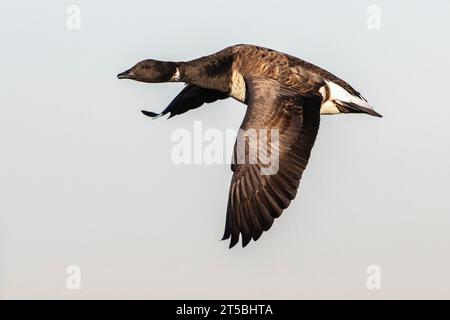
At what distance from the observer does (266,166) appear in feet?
63.5

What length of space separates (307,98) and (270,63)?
1057mm

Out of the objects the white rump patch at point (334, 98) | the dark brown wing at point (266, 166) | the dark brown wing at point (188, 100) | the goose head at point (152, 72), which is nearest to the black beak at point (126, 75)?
the goose head at point (152, 72)

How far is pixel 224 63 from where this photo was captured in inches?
862

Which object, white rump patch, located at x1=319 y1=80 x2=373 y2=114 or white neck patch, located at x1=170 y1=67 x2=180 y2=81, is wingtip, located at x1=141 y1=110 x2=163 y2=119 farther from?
→ white rump patch, located at x1=319 y1=80 x2=373 y2=114

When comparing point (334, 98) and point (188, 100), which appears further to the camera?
point (188, 100)

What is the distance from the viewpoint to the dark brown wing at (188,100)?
23469 mm

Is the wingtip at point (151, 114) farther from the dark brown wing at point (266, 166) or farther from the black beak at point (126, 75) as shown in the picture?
the dark brown wing at point (266, 166)

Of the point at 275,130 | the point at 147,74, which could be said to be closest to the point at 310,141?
the point at 275,130

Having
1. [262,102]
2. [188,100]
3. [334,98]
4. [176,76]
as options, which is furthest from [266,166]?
[188,100]

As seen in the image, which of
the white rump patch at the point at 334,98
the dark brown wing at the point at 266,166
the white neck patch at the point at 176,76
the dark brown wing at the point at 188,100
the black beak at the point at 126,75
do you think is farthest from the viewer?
the dark brown wing at the point at 188,100

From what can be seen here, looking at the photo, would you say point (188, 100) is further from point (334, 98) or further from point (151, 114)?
point (334, 98)

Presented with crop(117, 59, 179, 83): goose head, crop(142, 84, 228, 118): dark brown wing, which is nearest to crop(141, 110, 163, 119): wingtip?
crop(142, 84, 228, 118): dark brown wing

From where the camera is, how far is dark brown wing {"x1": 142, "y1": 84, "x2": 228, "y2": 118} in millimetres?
23469

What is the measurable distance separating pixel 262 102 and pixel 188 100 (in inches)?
146
